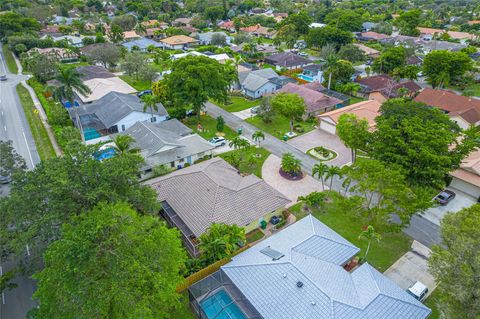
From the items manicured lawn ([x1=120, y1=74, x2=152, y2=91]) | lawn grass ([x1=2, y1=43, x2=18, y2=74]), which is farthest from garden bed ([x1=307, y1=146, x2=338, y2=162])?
lawn grass ([x1=2, y1=43, x2=18, y2=74])

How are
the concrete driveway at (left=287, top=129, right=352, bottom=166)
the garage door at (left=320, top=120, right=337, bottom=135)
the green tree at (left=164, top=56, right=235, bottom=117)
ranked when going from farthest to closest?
1. the garage door at (left=320, top=120, right=337, bottom=135)
2. the green tree at (left=164, top=56, right=235, bottom=117)
3. the concrete driveway at (left=287, top=129, right=352, bottom=166)

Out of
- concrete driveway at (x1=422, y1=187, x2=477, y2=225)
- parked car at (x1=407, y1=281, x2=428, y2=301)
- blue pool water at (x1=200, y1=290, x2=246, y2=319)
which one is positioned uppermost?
blue pool water at (x1=200, y1=290, x2=246, y2=319)

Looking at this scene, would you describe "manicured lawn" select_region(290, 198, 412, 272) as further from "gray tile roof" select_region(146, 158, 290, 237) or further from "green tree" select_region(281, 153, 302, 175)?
"green tree" select_region(281, 153, 302, 175)

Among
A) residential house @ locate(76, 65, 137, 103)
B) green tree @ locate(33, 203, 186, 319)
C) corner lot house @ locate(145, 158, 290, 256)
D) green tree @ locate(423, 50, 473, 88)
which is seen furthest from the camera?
green tree @ locate(423, 50, 473, 88)

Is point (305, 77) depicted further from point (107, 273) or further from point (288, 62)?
point (107, 273)

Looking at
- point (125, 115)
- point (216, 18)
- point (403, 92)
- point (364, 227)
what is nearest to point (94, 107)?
point (125, 115)

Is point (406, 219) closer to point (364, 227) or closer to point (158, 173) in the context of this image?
point (364, 227)

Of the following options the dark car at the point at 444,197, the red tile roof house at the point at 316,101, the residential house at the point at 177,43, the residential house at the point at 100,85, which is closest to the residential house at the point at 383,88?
the red tile roof house at the point at 316,101
